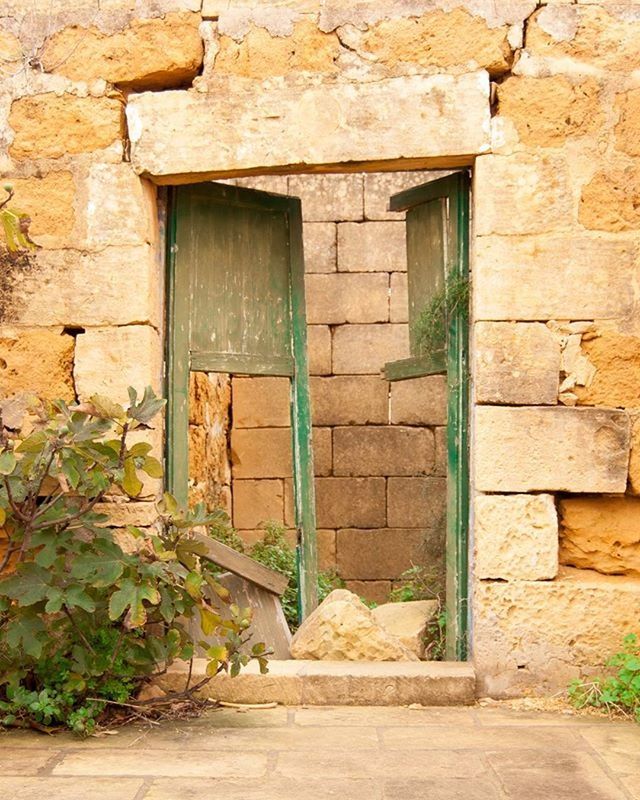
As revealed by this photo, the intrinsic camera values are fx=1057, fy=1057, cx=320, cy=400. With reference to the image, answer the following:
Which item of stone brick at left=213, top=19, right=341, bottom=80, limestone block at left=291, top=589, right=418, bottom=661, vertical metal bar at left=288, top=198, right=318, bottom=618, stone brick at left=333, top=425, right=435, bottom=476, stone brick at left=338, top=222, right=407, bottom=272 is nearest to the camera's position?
stone brick at left=213, top=19, right=341, bottom=80

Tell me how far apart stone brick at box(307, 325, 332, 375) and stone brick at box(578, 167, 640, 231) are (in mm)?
4585

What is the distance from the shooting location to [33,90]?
175 inches

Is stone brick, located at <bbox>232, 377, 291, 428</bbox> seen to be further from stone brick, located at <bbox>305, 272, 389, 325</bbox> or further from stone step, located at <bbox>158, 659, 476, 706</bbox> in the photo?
stone step, located at <bbox>158, 659, 476, 706</bbox>

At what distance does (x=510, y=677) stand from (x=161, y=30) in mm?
2958

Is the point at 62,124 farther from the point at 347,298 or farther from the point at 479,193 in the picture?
the point at 347,298

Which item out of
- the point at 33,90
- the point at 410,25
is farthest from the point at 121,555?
the point at 410,25

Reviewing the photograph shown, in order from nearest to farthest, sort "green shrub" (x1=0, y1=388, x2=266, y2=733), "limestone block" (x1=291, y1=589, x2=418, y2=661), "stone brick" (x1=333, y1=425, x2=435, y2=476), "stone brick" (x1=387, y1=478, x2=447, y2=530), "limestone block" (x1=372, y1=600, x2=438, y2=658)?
"green shrub" (x1=0, y1=388, x2=266, y2=733) < "limestone block" (x1=291, y1=589, x2=418, y2=661) < "limestone block" (x1=372, y1=600, x2=438, y2=658) < "stone brick" (x1=387, y1=478, x2=447, y2=530) < "stone brick" (x1=333, y1=425, x2=435, y2=476)

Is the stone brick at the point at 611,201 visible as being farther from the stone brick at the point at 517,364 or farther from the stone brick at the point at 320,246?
the stone brick at the point at 320,246

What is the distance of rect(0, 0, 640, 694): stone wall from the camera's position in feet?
13.5

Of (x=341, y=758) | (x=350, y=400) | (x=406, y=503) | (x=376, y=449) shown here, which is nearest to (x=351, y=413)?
(x=350, y=400)

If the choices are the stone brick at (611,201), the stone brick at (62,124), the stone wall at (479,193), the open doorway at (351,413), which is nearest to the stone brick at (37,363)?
the stone wall at (479,193)

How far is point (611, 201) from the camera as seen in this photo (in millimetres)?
4180

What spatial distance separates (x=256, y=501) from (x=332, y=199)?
2547 millimetres

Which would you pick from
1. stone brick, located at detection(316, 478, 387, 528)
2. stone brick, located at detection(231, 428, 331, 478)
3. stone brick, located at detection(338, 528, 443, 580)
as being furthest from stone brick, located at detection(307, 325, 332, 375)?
stone brick, located at detection(338, 528, 443, 580)
